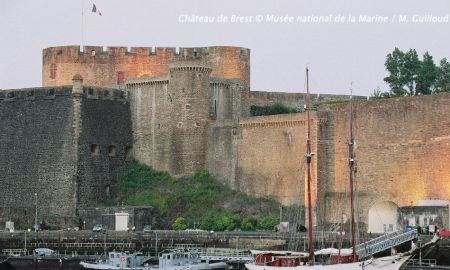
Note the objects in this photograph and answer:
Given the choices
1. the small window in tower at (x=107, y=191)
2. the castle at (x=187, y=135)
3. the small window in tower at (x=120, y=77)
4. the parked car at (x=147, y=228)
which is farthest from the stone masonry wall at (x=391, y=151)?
the small window in tower at (x=120, y=77)

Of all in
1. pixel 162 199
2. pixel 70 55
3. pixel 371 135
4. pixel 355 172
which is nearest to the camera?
pixel 355 172

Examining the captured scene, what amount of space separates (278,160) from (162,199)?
6.64 metres

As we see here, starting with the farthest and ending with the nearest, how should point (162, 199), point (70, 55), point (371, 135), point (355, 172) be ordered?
point (70, 55)
point (162, 199)
point (371, 135)
point (355, 172)

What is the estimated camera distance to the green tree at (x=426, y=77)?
281 feet

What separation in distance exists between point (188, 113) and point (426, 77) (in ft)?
41.9

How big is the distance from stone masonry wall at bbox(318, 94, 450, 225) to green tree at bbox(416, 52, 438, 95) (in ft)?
34.9

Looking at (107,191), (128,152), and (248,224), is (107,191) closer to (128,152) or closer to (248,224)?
(128,152)

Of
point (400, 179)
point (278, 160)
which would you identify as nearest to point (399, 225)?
point (400, 179)

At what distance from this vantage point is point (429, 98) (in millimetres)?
72438

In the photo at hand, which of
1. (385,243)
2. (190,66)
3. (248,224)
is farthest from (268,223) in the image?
(385,243)

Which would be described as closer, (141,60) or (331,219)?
(331,219)

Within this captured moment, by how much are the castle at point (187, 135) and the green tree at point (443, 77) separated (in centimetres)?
930

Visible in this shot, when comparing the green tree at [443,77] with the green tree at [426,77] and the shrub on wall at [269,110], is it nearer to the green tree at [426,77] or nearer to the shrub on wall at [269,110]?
the green tree at [426,77]

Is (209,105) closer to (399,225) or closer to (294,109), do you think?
(294,109)
